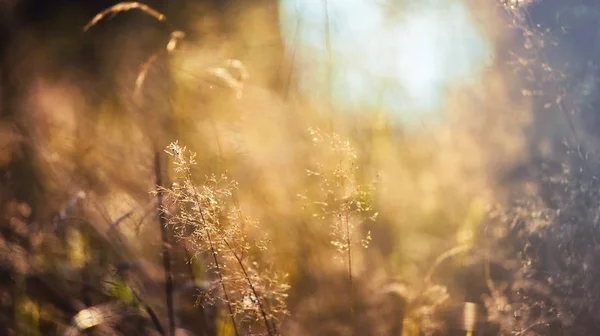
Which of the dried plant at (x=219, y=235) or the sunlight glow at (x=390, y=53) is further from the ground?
the sunlight glow at (x=390, y=53)

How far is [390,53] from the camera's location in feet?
5.23

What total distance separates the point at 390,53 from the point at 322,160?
45 cm

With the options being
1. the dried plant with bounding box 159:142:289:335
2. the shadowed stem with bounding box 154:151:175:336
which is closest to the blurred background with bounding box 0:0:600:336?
the shadowed stem with bounding box 154:151:175:336

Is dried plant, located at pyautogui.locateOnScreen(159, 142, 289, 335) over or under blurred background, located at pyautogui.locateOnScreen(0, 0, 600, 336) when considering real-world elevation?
under

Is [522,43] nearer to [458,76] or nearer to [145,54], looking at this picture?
[458,76]

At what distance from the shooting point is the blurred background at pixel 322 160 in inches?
48.2

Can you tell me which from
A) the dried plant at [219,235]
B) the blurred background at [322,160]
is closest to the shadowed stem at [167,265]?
the blurred background at [322,160]

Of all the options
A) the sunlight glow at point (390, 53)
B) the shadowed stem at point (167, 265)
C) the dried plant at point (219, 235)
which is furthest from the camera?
the sunlight glow at point (390, 53)

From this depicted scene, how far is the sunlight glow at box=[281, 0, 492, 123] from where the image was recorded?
151cm

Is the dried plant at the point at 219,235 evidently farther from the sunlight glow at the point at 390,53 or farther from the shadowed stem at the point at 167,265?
the sunlight glow at the point at 390,53

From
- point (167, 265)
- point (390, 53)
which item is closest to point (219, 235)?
point (167, 265)

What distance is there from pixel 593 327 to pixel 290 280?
76 cm

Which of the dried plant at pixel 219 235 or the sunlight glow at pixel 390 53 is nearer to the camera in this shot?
the dried plant at pixel 219 235

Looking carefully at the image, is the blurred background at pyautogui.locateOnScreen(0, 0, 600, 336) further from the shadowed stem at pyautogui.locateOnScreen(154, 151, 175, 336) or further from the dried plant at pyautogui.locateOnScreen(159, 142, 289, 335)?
the dried plant at pyautogui.locateOnScreen(159, 142, 289, 335)
